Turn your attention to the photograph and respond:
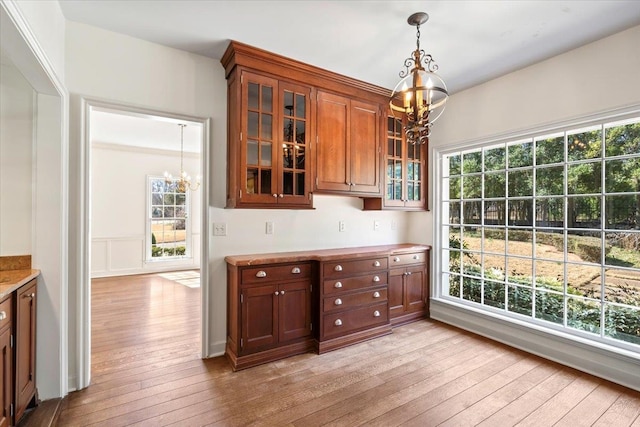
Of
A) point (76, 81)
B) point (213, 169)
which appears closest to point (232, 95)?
point (213, 169)

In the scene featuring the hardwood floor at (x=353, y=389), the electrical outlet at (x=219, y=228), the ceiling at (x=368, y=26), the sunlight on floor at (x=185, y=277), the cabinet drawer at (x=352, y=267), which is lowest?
the hardwood floor at (x=353, y=389)

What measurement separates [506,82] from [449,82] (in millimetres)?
556

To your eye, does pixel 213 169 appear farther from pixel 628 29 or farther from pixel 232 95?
pixel 628 29

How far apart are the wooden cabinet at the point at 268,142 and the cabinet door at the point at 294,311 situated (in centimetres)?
80

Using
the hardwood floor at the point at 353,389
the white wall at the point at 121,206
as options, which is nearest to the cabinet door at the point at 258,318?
the hardwood floor at the point at 353,389

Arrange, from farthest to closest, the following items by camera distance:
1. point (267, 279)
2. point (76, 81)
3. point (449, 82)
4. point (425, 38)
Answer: point (449, 82)
point (267, 279)
point (425, 38)
point (76, 81)

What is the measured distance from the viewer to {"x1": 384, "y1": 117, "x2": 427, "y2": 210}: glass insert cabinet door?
361 centimetres

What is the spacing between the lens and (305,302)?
2893 millimetres

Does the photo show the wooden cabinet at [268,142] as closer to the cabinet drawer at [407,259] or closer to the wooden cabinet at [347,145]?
the wooden cabinet at [347,145]

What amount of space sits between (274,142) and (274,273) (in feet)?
3.98

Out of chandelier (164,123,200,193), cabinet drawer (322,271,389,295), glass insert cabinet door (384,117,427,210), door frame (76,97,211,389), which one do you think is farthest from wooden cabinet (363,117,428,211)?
chandelier (164,123,200,193)

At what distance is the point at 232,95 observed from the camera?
9.02 feet

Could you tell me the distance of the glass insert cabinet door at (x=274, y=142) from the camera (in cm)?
268

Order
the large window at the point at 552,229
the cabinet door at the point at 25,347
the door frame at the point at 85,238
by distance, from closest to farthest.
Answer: the cabinet door at the point at 25,347, the door frame at the point at 85,238, the large window at the point at 552,229
